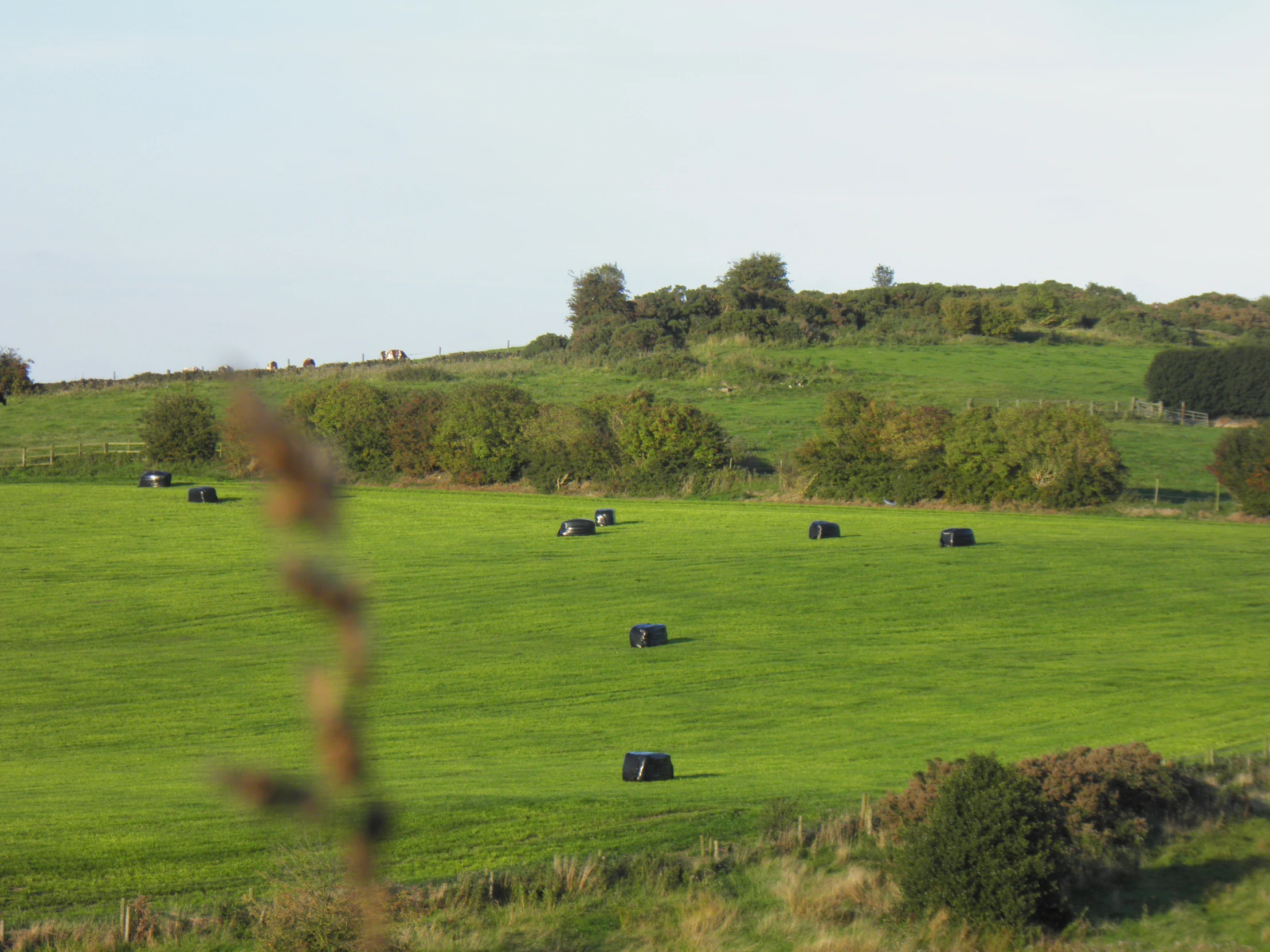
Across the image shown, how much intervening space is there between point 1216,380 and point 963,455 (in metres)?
34.3

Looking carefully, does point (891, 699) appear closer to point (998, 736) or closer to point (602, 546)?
point (998, 736)

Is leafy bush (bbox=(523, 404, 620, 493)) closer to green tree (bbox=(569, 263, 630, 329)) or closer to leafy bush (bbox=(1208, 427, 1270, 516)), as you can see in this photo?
leafy bush (bbox=(1208, 427, 1270, 516))

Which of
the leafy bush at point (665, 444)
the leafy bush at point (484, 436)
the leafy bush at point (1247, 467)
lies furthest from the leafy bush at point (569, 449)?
the leafy bush at point (1247, 467)

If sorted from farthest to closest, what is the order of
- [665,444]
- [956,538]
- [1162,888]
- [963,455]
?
[665,444] → [963,455] → [956,538] → [1162,888]

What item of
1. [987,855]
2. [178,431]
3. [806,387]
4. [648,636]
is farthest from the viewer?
[806,387]

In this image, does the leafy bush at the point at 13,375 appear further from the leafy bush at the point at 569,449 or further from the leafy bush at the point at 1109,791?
the leafy bush at the point at 1109,791

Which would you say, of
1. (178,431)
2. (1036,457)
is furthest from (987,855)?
(178,431)

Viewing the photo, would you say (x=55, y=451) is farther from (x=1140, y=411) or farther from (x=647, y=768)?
(x=1140, y=411)

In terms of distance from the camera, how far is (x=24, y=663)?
28.4 meters

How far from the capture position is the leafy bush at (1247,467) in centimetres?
4844

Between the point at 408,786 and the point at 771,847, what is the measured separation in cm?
579

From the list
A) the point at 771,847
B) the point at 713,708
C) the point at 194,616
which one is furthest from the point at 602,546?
the point at 771,847

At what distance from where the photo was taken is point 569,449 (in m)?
59.4

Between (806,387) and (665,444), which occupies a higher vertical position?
(806,387)
